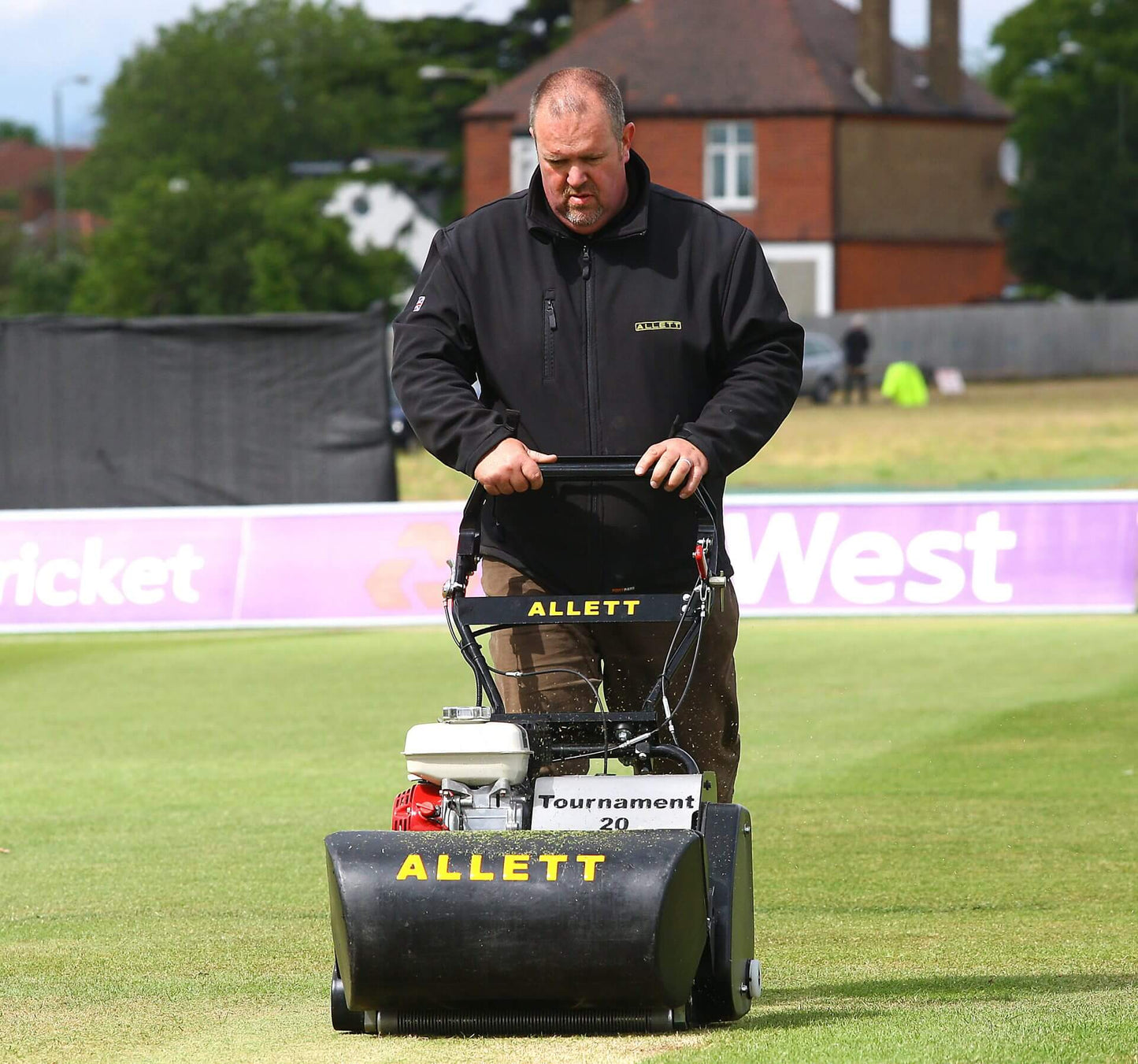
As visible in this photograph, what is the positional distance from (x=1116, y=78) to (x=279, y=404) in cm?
6042

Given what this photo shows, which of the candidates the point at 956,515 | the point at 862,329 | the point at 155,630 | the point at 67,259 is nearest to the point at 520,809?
the point at 956,515

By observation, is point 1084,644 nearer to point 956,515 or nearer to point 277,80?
point 956,515

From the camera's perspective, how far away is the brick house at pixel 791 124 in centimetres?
5909

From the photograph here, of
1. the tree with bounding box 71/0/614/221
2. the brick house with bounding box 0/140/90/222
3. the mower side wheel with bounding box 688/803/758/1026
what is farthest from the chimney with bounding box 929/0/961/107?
the brick house with bounding box 0/140/90/222

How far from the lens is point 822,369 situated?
49.7m

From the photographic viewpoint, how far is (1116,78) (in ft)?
246

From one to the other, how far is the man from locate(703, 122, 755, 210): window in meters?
55.1

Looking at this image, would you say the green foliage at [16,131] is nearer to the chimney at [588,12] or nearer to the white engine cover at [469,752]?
the chimney at [588,12]

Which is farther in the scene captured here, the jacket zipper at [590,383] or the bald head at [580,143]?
the jacket zipper at [590,383]

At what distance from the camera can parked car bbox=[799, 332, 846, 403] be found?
163 feet

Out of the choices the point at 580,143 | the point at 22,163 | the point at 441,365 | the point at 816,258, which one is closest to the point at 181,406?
the point at 441,365

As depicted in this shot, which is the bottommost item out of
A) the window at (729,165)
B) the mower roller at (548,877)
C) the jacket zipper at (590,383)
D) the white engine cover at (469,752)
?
the mower roller at (548,877)

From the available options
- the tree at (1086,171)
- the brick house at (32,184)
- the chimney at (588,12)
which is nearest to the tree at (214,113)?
the brick house at (32,184)

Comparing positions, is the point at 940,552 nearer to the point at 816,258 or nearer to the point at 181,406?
the point at 181,406
